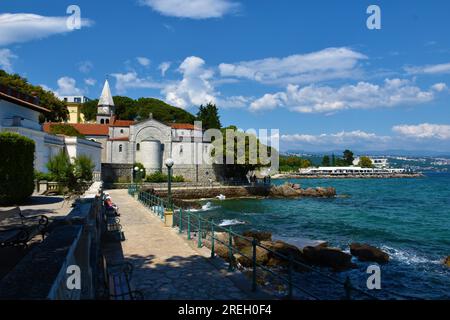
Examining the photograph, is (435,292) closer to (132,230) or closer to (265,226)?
(132,230)

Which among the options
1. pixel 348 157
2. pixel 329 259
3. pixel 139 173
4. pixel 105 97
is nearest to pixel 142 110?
pixel 105 97

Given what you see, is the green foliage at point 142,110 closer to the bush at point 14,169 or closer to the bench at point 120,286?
the bush at point 14,169

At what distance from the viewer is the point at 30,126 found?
3134 centimetres

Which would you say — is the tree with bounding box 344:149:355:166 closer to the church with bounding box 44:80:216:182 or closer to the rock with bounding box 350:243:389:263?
the church with bounding box 44:80:216:182

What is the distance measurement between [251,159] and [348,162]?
11627 cm

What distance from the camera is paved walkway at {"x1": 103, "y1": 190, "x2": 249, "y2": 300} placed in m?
7.04

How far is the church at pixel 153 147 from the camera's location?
5597 cm

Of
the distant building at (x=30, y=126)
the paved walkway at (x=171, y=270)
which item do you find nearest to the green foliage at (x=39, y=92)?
the distant building at (x=30, y=126)

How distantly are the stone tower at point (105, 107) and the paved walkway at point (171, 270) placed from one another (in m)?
59.5

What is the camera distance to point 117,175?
4947 centimetres

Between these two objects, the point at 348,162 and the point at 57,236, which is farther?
the point at 348,162

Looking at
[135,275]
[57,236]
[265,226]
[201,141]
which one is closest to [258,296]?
[135,275]
